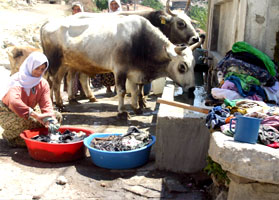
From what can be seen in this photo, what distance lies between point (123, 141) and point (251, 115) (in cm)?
176

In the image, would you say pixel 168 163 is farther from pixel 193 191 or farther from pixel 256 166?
pixel 256 166

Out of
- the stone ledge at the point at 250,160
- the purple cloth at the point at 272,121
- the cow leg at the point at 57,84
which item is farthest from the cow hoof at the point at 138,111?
the stone ledge at the point at 250,160

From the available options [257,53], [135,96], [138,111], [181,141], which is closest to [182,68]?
[135,96]

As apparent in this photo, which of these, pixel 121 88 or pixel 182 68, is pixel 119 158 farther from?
pixel 182 68

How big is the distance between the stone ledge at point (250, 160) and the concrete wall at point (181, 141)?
1.34 metres

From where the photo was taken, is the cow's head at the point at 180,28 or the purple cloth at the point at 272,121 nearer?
the purple cloth at the point at 272,121

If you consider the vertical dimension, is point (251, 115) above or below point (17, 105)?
above

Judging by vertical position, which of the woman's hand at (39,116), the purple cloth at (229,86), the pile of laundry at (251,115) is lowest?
the woman's hand at (39,116)

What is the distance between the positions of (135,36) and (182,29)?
80.1 inches

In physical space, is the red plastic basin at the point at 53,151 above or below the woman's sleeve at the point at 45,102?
below

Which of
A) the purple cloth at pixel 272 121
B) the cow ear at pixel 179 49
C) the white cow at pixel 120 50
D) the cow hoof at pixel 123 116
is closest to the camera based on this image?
the purple cloth at pixel 272 121

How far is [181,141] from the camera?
4062 millimetres

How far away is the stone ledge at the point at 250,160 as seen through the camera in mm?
2439

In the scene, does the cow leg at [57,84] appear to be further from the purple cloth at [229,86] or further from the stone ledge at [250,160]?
the stone ledge at [250,160]
